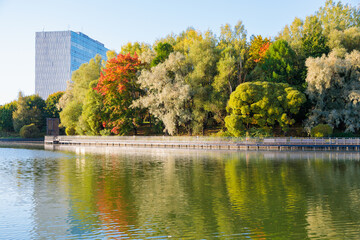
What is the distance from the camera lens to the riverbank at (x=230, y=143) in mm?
50531

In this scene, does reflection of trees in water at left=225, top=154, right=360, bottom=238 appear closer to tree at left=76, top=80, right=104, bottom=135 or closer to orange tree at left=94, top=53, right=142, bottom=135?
orange tree at left=94, top=53, right=142, bottom=135

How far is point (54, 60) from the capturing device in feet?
651

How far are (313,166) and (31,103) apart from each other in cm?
8504

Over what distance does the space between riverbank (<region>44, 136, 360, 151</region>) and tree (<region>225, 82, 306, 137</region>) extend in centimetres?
265

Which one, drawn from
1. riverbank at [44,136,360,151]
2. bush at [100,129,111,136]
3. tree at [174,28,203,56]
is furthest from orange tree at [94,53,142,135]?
tree at [174,28,203,56]

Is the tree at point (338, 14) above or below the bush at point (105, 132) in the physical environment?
above

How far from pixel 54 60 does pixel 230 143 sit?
16530 centimetres

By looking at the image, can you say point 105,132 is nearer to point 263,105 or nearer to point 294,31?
point 263,105

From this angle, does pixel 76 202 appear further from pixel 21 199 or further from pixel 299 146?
pixel 299 146

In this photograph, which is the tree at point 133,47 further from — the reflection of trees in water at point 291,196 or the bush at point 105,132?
the reflection of trees in water at point 291,196

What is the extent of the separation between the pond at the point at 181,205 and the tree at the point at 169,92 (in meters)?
34.8

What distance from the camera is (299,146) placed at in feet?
169

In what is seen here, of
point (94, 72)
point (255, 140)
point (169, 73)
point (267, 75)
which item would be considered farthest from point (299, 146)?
point (94, 72)

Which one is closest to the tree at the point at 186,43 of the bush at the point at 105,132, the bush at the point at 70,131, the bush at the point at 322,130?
the bush at the point at 105,132
